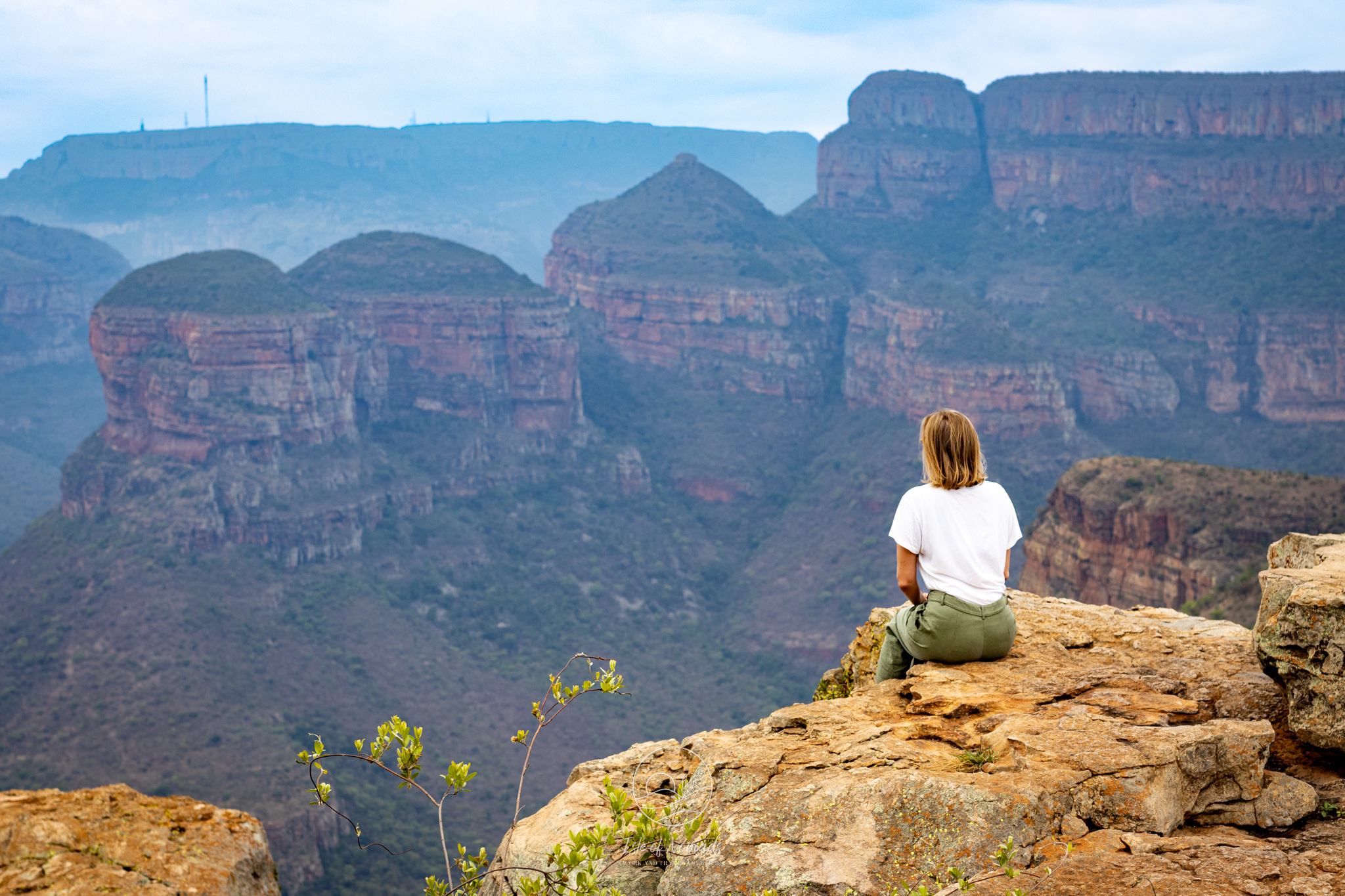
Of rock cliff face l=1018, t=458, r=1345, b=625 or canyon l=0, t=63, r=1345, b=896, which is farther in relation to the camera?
rock cliff face l=1018, t=458, r=1345, b=625

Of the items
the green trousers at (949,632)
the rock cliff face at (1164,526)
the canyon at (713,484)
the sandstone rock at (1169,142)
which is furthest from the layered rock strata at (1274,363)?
the green trousers at (949,632)

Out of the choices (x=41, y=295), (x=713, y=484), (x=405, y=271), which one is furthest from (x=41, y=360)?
(x=713, y=484)

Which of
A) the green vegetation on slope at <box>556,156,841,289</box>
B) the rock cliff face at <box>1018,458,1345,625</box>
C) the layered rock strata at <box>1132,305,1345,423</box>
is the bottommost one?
the rock cliff face at <box>1018,458,1345,625</box>

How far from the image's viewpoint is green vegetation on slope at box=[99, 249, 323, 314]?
61594mm

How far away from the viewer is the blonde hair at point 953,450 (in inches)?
300

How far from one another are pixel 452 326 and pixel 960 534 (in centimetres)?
6884

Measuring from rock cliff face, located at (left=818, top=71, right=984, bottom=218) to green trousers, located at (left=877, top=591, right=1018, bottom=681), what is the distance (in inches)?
4518

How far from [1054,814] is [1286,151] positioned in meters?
105

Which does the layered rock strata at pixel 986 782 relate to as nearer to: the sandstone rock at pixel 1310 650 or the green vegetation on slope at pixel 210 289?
the sandstone rock at pixel 1310 650

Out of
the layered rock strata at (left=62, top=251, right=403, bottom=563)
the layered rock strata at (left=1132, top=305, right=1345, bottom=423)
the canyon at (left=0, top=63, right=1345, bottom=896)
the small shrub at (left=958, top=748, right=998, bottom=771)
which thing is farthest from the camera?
the layered rock strata at (left=1132, top=305, right=1345, bottom=423)

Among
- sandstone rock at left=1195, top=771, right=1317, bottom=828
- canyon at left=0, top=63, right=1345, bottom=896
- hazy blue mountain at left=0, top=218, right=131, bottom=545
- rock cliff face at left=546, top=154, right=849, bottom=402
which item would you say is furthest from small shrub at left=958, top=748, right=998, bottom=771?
hazy blue mountain at left=0, top=218, right=131, bottom=545

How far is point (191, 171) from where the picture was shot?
569 ft

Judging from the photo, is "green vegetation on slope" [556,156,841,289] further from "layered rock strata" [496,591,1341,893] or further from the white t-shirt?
"layered rock strata" [496,591,1341,893]

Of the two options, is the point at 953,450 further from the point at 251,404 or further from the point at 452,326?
the point at 452,326
